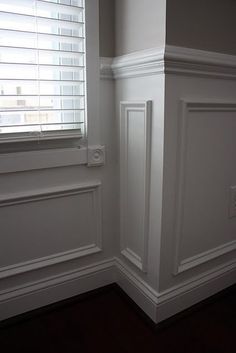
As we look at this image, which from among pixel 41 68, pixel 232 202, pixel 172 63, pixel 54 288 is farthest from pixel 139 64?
pixel 54 288

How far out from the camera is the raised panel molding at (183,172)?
1238 millimetres

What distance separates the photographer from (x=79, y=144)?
4.68 feet

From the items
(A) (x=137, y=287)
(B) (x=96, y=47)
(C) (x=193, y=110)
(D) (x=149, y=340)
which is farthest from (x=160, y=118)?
(D) (x=149, y=340)

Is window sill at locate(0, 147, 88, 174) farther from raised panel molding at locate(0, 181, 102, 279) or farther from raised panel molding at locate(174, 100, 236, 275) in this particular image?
raised panel molding at locate(174, 100, 236, 275)

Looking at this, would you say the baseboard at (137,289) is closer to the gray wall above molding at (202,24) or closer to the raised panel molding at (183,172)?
the raised panel molding at (183,172)

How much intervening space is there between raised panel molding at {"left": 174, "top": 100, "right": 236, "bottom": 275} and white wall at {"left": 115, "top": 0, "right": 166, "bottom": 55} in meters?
→ 0.28

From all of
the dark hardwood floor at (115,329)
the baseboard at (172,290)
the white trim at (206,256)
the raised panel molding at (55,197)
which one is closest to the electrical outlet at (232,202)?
the white trim at (206,256)

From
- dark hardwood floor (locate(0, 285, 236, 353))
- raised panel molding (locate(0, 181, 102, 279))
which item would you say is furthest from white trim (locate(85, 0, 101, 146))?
dark hardwood floor (locate(0, 285, 236, 353))

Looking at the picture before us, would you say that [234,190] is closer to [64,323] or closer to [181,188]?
[181,188]

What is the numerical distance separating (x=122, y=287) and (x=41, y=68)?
1.14m

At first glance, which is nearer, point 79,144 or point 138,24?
point 138,24

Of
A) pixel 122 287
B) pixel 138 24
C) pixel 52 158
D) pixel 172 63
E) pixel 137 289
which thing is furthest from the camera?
pixel 122 287

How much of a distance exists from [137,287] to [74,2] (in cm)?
132

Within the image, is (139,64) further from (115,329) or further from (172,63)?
(115,329)
